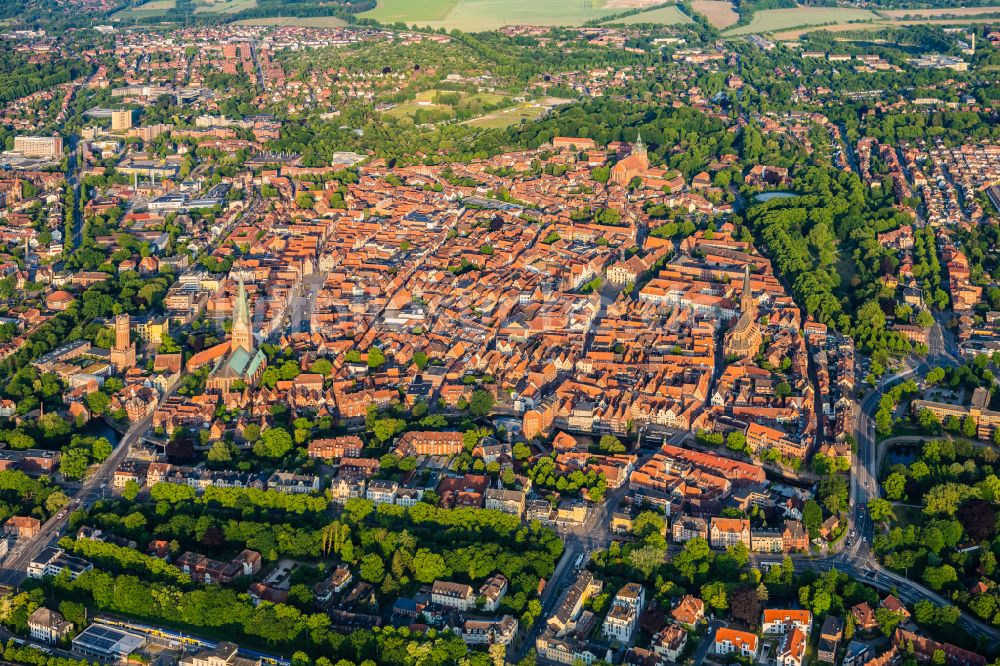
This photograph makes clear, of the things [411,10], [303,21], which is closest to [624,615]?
[303,21]

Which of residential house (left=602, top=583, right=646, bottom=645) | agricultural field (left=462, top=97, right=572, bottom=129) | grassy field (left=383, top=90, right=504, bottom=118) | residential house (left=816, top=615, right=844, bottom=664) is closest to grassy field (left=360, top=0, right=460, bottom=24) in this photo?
grassy field (left=383, top=90, right=504, bottom=118)

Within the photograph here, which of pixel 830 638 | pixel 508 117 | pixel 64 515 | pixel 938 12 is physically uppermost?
pixel 938 12

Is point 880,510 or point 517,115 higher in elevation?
point 517,115

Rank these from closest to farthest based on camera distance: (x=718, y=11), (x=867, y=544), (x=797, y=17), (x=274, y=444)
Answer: (x=867, y=544)
(x=274, y=444)
(x=797, y=17)
(x=718, y=11)

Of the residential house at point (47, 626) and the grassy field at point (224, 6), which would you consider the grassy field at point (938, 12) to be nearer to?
the grassy field at point (224, 6)

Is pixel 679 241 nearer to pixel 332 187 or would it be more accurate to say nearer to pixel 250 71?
pixel 332 187

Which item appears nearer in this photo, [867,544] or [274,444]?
[867,544]

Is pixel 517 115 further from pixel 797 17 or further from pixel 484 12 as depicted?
pixel 797 17

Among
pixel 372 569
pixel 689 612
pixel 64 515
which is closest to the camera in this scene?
pixel 689 612
